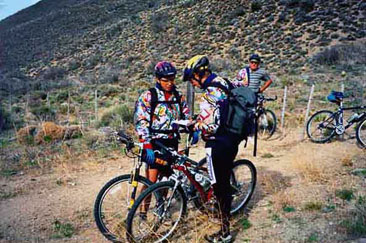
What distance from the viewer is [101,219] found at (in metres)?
3.72

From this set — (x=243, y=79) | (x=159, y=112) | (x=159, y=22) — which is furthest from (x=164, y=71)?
(x=159, y=22)

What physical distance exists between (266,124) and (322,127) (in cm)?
120

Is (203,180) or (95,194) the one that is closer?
(203,180)

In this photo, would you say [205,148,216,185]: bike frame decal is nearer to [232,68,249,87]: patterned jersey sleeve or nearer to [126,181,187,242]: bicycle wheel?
[126,181,187,242]: bicycle wheel

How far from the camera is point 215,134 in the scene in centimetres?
362

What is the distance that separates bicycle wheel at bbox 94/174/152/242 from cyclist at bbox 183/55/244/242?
0.71m

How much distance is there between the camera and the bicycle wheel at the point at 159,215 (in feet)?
11.8

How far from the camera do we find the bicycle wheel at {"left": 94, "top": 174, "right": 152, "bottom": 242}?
3.68 meters

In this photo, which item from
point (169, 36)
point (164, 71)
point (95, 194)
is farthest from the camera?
point (169, 36)

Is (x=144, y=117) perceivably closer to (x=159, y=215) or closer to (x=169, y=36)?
(x=159, y=215)

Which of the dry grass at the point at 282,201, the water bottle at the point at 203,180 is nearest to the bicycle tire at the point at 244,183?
the dry grass at the point at 282,201

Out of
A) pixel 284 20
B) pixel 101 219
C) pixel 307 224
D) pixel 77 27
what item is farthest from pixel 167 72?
pixel 77 27

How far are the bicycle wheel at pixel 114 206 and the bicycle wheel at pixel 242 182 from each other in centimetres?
116

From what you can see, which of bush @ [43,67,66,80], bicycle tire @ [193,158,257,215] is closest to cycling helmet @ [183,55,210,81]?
bicycle tire @ [193,158,257,215]
